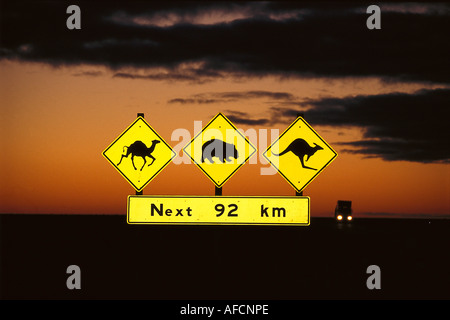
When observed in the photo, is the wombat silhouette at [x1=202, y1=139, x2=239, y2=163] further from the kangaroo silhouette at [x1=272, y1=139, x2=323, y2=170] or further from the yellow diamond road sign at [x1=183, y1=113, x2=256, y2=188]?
the kangaroo silhouette at [x1=272, y1=139, x2=323, y2=170]

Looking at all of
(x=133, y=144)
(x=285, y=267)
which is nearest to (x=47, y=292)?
(x=133, y=144)

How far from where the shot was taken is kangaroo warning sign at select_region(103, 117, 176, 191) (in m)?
10.2

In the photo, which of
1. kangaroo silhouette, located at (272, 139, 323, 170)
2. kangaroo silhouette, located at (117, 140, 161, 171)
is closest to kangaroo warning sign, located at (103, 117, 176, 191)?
kangaroo silhouette, located at (117, 140, 161, 171)

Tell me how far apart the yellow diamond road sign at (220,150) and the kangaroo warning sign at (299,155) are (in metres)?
0.44

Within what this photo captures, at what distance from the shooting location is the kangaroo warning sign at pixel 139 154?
10242 millimetres

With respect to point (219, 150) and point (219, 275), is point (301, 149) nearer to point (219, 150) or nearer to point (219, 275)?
point (219, 150)

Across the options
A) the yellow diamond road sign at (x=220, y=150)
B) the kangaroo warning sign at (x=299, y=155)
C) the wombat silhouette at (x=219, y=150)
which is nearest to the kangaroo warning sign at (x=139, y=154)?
the yellow diamond road sign at (x=220, y=150)

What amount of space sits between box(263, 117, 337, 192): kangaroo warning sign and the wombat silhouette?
0.59 metres

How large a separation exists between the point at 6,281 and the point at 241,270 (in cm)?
514

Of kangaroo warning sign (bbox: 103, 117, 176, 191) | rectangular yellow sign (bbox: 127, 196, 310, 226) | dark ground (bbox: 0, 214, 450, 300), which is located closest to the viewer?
rectangular yellow sign (bbox: 127, 196, 310, 226)

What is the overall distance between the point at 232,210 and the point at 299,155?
55.3 inches

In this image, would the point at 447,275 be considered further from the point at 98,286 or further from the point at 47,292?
the point at 47,292

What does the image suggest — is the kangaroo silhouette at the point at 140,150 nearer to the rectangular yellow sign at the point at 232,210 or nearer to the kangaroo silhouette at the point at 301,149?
the rectangular yellow sign at the point at 232,210

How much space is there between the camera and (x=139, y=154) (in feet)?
33.4
